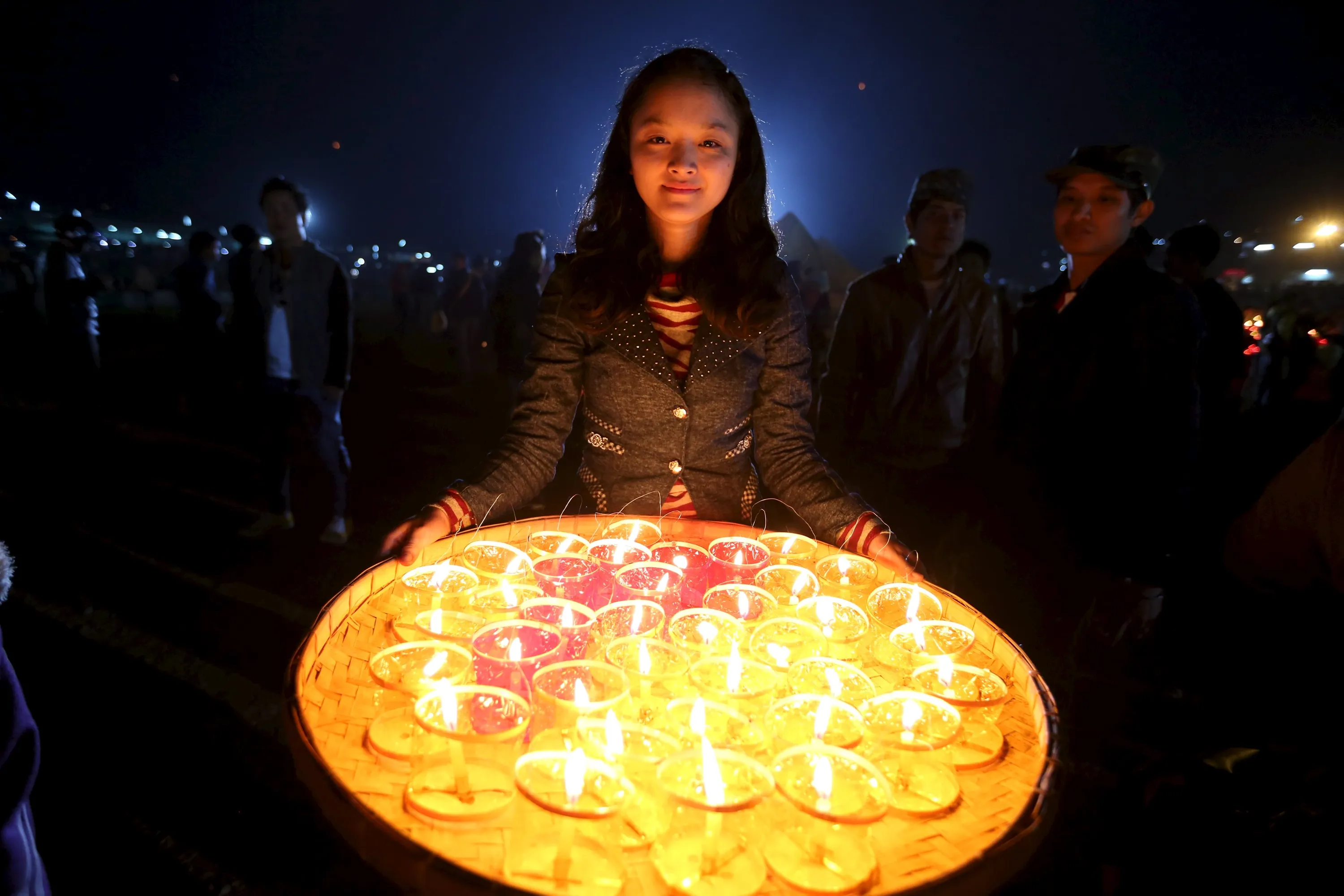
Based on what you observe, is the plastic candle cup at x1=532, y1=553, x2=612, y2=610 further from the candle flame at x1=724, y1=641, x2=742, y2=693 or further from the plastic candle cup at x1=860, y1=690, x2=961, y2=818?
the plastic candle cup at x1=860, y1=690, x2=961, y2=818

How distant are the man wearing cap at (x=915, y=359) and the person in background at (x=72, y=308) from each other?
738 cm

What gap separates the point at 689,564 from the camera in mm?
1690

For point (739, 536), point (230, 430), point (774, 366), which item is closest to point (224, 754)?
point (739, 536)

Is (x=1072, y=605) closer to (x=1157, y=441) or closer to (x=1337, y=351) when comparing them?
(x=1157, y=441)

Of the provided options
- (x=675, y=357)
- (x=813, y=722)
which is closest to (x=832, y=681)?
(x=813, y=722)

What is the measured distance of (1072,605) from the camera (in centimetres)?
263

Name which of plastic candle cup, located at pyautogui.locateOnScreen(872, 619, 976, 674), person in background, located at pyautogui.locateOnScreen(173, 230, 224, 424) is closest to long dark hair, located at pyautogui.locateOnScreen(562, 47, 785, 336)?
plastic candle cup, located at pyautogui.locateOnScreen(872, 619, 976, 674)

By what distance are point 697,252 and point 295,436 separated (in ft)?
11.6

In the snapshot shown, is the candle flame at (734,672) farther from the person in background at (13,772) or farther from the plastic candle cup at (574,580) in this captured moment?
the person in background at (13,772)

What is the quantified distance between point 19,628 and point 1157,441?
518 cm

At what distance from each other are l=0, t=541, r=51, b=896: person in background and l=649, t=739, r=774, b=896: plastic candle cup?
1.37 meters

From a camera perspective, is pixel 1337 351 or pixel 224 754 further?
pixel 1337 351

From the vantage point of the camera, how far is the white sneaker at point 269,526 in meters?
4.71

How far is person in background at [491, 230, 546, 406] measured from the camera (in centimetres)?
701
